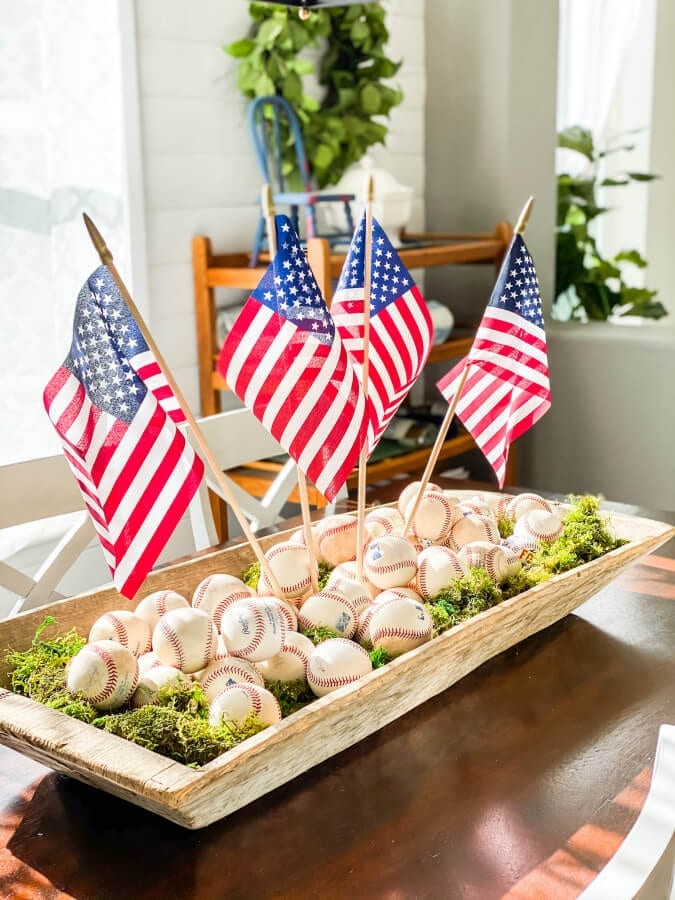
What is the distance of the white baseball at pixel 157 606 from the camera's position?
1310mm

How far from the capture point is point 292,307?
4.50 feet

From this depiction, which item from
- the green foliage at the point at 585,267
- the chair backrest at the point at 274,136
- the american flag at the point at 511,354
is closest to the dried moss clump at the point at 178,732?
the american flag at the point at 511,354

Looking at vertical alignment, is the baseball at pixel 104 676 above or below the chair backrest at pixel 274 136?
below

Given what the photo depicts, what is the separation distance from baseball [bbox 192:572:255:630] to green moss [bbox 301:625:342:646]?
0.30 feet

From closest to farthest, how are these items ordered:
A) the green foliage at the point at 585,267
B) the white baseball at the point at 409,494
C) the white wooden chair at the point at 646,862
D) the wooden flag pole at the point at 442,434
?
the white wooden chair at the point at 646,862 < the wooden flag pole at the point at 442,434 < the white baseball at the point at 409,494 < the green foliage at the point at 585,267

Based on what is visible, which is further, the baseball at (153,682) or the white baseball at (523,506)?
the white baseball at (523,506)

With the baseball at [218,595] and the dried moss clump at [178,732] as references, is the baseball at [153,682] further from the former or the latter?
the baseball at [218,595]

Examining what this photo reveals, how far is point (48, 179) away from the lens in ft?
9.07

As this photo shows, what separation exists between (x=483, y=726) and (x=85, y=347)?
2.11 feet

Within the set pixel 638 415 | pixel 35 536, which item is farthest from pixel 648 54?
pixel 35 536

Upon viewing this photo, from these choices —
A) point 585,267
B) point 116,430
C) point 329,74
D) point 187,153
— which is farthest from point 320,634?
point 585,267

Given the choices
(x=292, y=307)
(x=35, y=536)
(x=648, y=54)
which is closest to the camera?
(x=292, y=307)

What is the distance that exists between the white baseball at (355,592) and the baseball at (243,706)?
9.5 inches

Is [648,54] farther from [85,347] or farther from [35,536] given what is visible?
[85,347]
